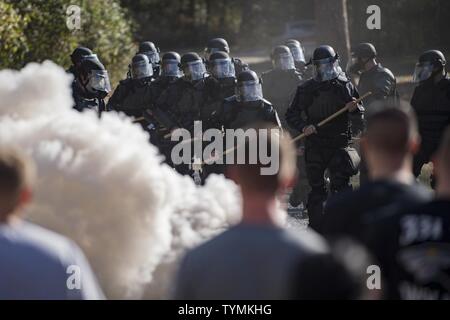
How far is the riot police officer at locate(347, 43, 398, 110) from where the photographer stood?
1229cm

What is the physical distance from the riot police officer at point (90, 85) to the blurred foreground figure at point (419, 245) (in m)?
7.49

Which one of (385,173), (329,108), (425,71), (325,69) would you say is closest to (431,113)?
(425,71)

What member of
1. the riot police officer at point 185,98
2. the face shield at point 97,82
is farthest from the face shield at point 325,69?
the face shield at point 97,82

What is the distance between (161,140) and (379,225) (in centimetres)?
839

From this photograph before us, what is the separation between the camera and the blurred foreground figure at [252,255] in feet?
12.9

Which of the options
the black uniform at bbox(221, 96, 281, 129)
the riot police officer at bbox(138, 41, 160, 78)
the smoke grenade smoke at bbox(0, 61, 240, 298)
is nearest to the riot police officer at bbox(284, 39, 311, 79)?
the riot police officer at bbox(138, 41, 160, 78)

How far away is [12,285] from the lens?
14.2ft

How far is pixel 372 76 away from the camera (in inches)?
492

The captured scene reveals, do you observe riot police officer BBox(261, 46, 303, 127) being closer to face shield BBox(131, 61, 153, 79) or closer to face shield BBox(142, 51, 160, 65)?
face shield BBox(142, 51, 160, 65)

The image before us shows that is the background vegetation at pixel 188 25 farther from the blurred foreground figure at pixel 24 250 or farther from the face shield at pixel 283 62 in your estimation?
the blurred foreground figure at pixel 24 250

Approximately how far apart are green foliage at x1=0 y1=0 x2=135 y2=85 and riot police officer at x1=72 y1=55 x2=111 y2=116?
13.2 ft

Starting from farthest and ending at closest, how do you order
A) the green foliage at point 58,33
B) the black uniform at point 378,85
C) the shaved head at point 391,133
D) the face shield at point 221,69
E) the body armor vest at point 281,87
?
the green foliage at point 58,33
the body armor vest at point 281,87
the face shield at point 221,69
the black uniform at point 378,85
the shaved head at point 391,133

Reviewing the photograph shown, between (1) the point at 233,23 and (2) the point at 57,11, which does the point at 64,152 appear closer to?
(2) the point at 57,11

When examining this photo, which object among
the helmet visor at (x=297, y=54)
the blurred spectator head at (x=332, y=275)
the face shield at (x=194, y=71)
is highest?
the helmet visor at (x=297, y=54)
